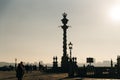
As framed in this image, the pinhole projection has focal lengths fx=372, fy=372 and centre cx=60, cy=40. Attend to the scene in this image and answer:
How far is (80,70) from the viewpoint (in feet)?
184

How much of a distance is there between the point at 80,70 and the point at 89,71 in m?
9.96

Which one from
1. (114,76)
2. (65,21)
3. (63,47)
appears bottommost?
(114,76)

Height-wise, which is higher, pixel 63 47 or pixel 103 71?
pixel 63 47

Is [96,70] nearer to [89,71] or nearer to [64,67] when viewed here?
[89,71]

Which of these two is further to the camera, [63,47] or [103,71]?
[63,47]

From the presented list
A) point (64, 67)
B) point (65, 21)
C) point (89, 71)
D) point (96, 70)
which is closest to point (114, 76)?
point (96, 70)

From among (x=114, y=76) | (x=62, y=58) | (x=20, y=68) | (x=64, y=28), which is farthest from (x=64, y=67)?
(x=20, y=68)

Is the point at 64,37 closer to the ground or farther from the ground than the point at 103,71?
farther from the ground

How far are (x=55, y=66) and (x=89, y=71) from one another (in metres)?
12.9

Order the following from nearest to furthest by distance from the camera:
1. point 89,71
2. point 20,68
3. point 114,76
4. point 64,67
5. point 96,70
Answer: point 20,68, point 114,76, point 96,70, point 89,71, point 64,67

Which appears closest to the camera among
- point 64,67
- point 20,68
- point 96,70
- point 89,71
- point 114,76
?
point 20,68

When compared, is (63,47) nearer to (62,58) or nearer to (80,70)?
(62,58)

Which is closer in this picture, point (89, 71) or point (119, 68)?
point (119, 68)

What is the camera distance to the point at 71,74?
2085 inches
